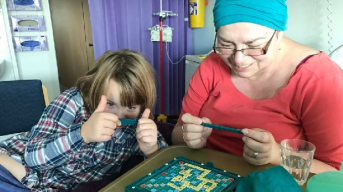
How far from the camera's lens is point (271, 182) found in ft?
1.38

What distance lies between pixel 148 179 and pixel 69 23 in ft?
12.2

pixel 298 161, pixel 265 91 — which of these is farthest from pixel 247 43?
pixel 298 161

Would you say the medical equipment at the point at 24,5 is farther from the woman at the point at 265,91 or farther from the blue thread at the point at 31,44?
the woman at the point at 265,91

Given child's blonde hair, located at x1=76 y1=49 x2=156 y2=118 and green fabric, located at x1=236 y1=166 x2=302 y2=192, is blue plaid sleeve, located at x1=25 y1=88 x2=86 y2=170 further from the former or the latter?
green fabric, located at x1=236 y1=166 x2=302 y2=192

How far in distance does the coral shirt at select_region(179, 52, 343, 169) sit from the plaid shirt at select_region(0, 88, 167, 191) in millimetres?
222

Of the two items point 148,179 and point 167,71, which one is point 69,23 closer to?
point 167,71

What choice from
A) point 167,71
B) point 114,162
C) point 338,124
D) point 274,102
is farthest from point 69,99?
point 167,71

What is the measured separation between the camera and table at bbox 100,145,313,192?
699 millimetres

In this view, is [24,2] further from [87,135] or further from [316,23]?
[316,23]

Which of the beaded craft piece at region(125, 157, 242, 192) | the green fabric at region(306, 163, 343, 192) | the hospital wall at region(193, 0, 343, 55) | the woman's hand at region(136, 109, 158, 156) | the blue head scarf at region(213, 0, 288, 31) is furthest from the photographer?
the hospital wall at region(193, 0, 343, 55)

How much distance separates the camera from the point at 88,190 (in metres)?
0.99

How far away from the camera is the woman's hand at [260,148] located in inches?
28.5

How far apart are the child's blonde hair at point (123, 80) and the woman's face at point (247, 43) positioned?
0.38m

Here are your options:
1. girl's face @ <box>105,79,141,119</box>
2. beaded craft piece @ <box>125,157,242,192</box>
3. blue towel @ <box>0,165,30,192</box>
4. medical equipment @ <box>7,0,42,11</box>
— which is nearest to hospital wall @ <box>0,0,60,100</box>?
medical equipment @ <box>7,0,42,11</box>
